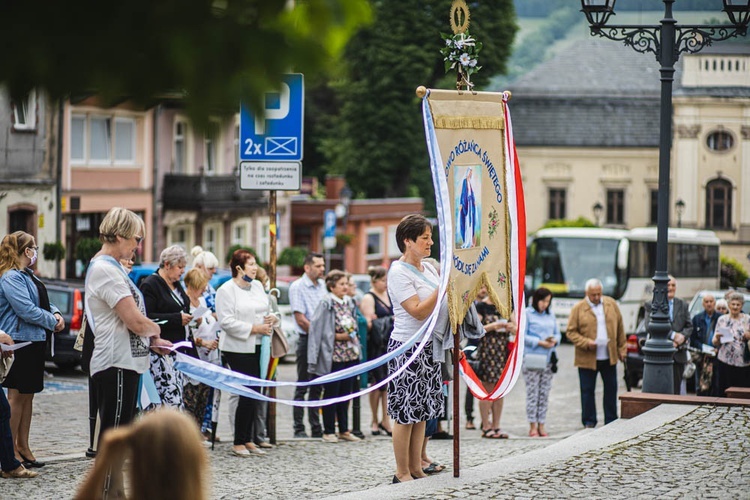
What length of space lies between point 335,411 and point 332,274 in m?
1.53

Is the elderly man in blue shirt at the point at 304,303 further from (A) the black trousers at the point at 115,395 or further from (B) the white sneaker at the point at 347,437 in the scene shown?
(A) the black trousers at the point at 115,395

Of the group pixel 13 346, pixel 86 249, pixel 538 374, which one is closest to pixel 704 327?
pixel 538 374

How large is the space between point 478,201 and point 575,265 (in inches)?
1179

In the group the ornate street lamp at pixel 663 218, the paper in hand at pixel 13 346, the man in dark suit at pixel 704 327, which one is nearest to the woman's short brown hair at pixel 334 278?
the ornate street lamp at pixel 663 218

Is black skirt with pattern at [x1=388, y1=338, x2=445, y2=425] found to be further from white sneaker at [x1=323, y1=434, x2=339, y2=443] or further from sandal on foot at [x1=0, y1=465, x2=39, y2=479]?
white sneaker at [x1=323, y1=434, x2=339, y2=443]

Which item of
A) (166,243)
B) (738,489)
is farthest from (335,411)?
(166,243)

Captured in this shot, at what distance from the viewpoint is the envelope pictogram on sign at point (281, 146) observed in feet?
39.8

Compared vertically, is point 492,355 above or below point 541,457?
above

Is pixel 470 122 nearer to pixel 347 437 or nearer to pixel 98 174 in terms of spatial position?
pixel 347 437

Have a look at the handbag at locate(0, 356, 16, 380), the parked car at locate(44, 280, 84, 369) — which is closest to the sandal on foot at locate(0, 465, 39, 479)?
the handbag at locate(0, 356, 16, 380)

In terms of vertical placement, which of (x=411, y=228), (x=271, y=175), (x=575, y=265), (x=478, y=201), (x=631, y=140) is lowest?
(x=575, y=265)

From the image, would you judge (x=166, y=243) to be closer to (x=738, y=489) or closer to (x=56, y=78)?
(x=738, y=489)

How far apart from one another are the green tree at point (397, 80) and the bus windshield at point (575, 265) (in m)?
17.7

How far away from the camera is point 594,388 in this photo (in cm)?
1543
